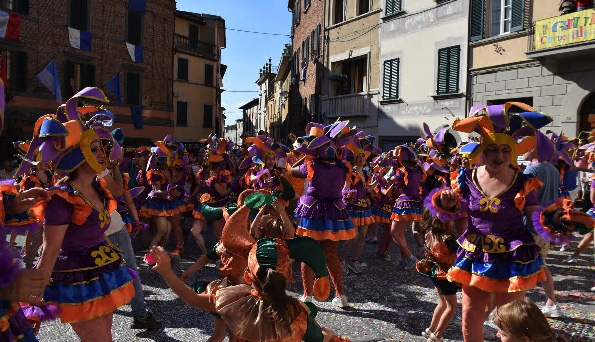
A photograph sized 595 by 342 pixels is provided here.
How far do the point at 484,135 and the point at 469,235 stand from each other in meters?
0.81

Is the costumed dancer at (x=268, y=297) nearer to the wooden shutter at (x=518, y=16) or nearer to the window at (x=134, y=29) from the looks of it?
the wooden shutter at (x=518, y=16)

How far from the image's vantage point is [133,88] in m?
27.5

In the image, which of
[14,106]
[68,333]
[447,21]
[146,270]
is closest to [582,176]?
[447,21]

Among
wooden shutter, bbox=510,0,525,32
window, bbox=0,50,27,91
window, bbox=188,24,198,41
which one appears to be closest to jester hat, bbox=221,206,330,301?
wooden shutter, bbox=510,0,525,32

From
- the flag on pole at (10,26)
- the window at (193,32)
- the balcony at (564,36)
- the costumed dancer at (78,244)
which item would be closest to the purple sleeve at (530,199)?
the costumed dancer at (78,244)

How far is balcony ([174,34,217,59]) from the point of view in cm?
3359

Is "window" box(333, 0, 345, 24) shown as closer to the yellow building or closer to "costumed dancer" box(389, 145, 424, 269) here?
the yellow building

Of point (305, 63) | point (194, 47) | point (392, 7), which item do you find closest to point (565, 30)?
point (392, 7)

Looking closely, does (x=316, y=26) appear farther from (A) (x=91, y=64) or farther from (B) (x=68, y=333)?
(B) (x=68, y=333)

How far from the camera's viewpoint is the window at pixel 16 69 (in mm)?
21594

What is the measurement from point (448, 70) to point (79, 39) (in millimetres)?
18065

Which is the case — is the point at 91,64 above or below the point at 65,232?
above

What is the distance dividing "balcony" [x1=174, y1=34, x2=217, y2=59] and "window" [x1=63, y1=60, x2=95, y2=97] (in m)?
8.99

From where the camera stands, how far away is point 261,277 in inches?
88.6
